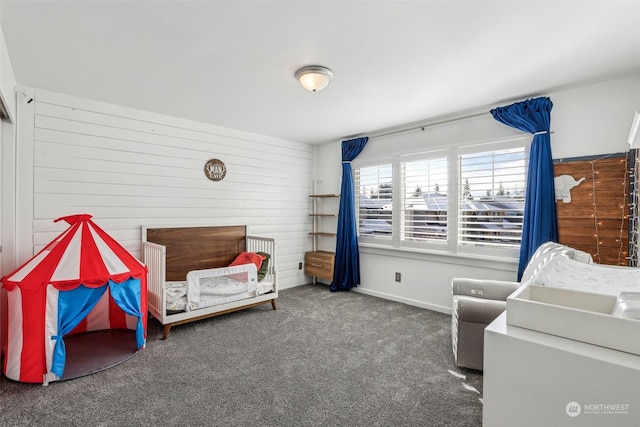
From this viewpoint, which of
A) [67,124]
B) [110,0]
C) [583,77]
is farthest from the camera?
[67,124]

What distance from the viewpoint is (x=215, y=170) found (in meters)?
4.03

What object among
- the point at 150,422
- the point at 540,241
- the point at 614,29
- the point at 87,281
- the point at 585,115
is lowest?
the point at 150,422

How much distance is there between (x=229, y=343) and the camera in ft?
9.40

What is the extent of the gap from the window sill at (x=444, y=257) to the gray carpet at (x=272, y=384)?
76cm

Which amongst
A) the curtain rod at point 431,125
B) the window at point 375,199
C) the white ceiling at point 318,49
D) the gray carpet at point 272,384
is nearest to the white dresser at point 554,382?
the gray carpet at point 272,384

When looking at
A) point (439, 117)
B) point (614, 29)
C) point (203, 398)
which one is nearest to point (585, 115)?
point (614, 29)

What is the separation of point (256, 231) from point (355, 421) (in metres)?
3.07

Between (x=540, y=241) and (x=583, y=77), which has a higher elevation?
(x=583, y=77)

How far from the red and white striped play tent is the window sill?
9.51ft

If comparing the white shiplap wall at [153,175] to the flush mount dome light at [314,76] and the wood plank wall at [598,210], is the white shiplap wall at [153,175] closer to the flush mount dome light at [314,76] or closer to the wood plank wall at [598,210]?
the flush mount dome light at [314,76]

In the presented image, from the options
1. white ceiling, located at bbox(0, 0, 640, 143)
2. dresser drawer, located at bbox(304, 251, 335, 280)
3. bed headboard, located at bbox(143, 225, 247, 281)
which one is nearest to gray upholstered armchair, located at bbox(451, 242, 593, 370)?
white ceiling, located at bbox(0, 0, 640, 143)

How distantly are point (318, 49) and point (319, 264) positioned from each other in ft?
10.9

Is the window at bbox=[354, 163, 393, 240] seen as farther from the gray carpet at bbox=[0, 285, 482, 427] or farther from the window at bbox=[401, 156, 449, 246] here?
the gray carpet at bbox=[0, 285, 482, 427]

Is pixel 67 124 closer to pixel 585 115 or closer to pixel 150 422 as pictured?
pixel 150 422
